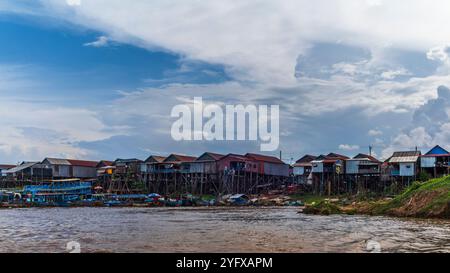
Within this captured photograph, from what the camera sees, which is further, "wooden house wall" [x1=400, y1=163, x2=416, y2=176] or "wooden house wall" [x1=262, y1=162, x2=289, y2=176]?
"wooden house wall" [x1=262, y1=162, x2=289, y2=176]

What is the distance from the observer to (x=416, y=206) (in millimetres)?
27203

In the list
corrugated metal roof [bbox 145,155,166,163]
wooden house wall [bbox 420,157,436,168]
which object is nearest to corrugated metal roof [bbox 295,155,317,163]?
wooden house wall [bbox 420,157,436,168]

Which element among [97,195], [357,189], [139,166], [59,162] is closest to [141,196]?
[97,195]

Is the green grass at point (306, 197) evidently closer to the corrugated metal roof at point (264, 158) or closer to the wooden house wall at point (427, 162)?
the corrugated metal roof at point (264, 158)

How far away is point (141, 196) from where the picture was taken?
58094mm

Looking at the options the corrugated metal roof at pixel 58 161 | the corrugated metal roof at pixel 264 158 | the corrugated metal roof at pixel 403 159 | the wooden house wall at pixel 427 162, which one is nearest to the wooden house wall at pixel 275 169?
the corrugated metal roof at pixel 264 158

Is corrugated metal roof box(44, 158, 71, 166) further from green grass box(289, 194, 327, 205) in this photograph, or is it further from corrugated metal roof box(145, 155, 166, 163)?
green grass box(289, 194, 327, 205)

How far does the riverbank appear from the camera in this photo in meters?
24.8

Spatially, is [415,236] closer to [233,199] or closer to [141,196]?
[233,199]
